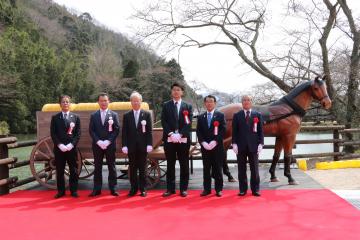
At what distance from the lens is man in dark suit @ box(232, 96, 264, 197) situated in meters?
5.28

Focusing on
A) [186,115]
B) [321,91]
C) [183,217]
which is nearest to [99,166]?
[186,115]

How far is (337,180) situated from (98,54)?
1840 inches

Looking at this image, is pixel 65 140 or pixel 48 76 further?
pixel 48 76

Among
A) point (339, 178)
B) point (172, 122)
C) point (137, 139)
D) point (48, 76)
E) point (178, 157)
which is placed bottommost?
point (339, 178)

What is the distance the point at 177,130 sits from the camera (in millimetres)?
5262

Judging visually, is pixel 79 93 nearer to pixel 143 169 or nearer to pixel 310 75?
pixel 310 75

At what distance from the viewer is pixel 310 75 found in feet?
41.3

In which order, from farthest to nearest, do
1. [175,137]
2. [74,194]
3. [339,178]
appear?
[339,178], [74,194], [175,137]

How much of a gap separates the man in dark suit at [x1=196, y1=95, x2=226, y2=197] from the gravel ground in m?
1.98

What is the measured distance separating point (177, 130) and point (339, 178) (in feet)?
11.4

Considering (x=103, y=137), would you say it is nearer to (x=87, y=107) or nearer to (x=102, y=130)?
(x=102, y=130)

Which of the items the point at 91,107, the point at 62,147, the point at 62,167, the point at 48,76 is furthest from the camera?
the point at 48,76

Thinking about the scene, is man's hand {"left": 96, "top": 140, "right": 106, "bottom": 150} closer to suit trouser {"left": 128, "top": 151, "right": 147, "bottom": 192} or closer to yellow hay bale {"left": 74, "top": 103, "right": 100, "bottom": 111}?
suit trouser {"left": 128, "top": 151, "right": 147, "bottom": 192}

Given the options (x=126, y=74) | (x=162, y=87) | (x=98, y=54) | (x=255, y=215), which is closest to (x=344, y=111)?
(x=255, y=215)
